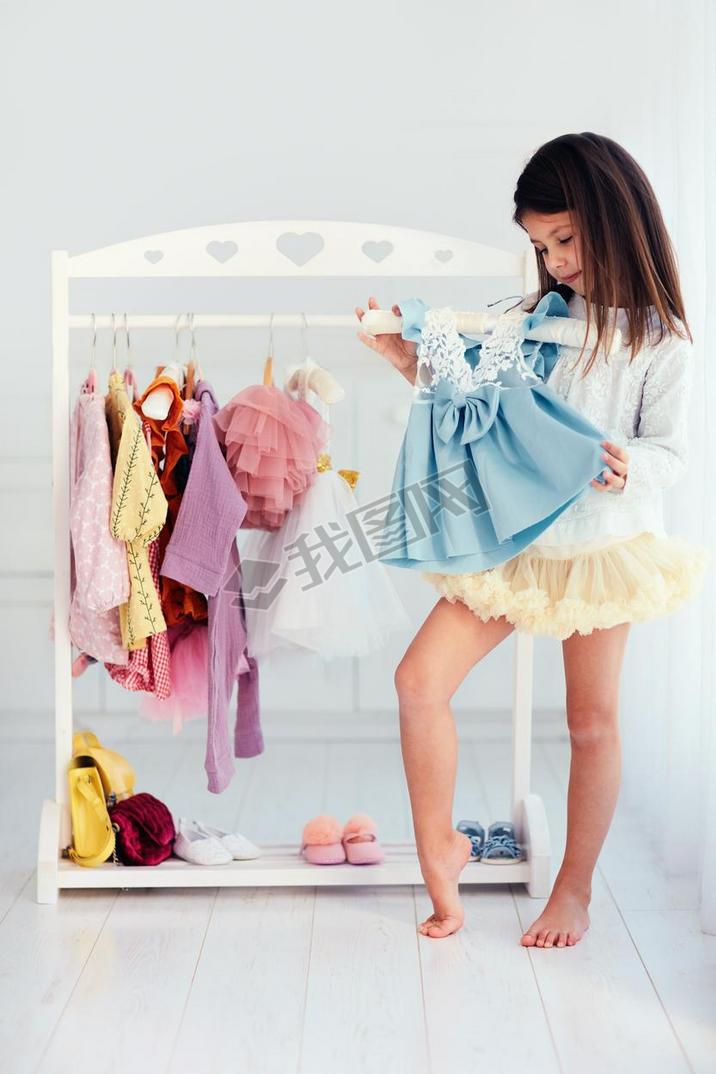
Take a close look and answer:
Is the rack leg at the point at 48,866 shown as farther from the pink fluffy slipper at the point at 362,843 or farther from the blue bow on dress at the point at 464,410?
the blue bow on dress at the point at 464,410

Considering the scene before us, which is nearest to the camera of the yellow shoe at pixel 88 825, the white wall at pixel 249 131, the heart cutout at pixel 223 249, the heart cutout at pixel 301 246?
the yellow shoe at pixel 88 825

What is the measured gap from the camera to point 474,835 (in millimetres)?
2422

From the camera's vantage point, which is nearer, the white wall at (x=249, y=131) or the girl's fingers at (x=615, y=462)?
the girl's fingers at (x=615, y=462)

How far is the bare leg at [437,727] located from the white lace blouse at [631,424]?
20cm

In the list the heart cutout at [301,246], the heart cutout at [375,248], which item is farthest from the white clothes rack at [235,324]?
the heart cutout at [301,246]

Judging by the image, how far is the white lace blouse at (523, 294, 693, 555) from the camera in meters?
1.95

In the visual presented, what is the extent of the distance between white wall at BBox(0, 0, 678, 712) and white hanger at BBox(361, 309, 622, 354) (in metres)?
1.34

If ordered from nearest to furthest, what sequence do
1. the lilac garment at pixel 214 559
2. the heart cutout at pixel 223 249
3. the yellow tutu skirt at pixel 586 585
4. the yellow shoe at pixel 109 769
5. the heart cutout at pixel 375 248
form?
the yellow tutu skirt at pixel 586 585 → the lilac garment at pixel 214 559 → the yellow shoe at pixel 109 769 → the heart cutout at pixel 223 249 → the heart cutout at pixel 375 248

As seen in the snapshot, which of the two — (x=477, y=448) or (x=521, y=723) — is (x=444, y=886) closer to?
(x=521, y=723)

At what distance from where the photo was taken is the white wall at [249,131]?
3391 mm

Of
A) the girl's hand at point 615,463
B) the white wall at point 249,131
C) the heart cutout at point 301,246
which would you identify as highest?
the white wall at point 249,131

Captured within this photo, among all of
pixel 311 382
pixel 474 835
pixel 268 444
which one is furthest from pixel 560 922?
pixel 311 382

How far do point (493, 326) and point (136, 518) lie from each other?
0.74m

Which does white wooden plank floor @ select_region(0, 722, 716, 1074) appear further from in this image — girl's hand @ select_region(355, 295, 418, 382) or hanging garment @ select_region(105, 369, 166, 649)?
girl's hand @ select_region(355, 295, 418, 382)
